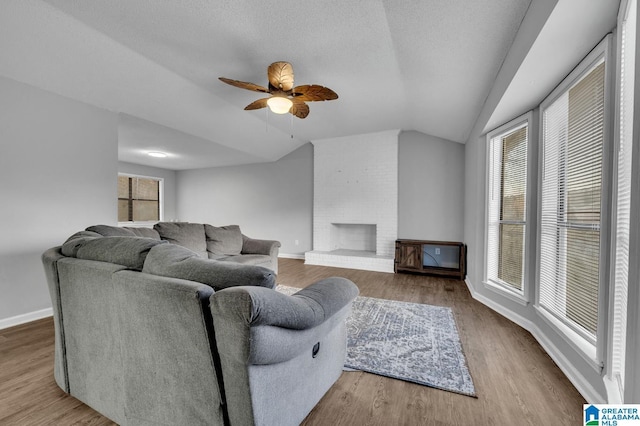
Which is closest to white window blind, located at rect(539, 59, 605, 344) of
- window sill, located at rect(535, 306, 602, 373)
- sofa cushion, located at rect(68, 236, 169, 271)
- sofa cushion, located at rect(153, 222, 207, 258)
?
window sill, located at rect(535, 306, 602, 373)

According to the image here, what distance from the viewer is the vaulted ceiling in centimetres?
190

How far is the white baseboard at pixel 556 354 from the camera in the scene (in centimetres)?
161

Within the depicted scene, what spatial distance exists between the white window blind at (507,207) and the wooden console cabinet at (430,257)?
50.4 inches

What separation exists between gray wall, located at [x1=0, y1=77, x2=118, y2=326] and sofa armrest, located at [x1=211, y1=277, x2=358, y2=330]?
324cm

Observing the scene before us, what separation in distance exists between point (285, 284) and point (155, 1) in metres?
3.54

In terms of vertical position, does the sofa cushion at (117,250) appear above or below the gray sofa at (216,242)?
above

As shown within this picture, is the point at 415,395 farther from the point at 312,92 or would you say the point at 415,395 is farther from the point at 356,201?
the point at 356,201

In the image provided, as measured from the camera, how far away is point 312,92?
275 centimetres

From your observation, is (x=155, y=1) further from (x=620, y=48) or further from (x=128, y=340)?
(x=620, y=48)

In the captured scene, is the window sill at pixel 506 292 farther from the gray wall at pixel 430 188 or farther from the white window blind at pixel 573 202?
the gray wall at pixel 430 188

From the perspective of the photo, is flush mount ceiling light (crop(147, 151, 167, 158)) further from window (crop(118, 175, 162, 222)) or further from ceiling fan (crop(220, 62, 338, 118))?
ceiling fan (crop(220, 62, 338, 118))

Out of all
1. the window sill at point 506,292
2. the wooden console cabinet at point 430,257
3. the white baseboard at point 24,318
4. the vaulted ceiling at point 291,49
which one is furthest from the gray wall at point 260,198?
the white baseboard at point 24,318

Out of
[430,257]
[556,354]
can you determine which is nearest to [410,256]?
[430,257]

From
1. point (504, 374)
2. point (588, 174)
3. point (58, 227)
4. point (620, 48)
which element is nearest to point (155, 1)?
point (58, 227)
